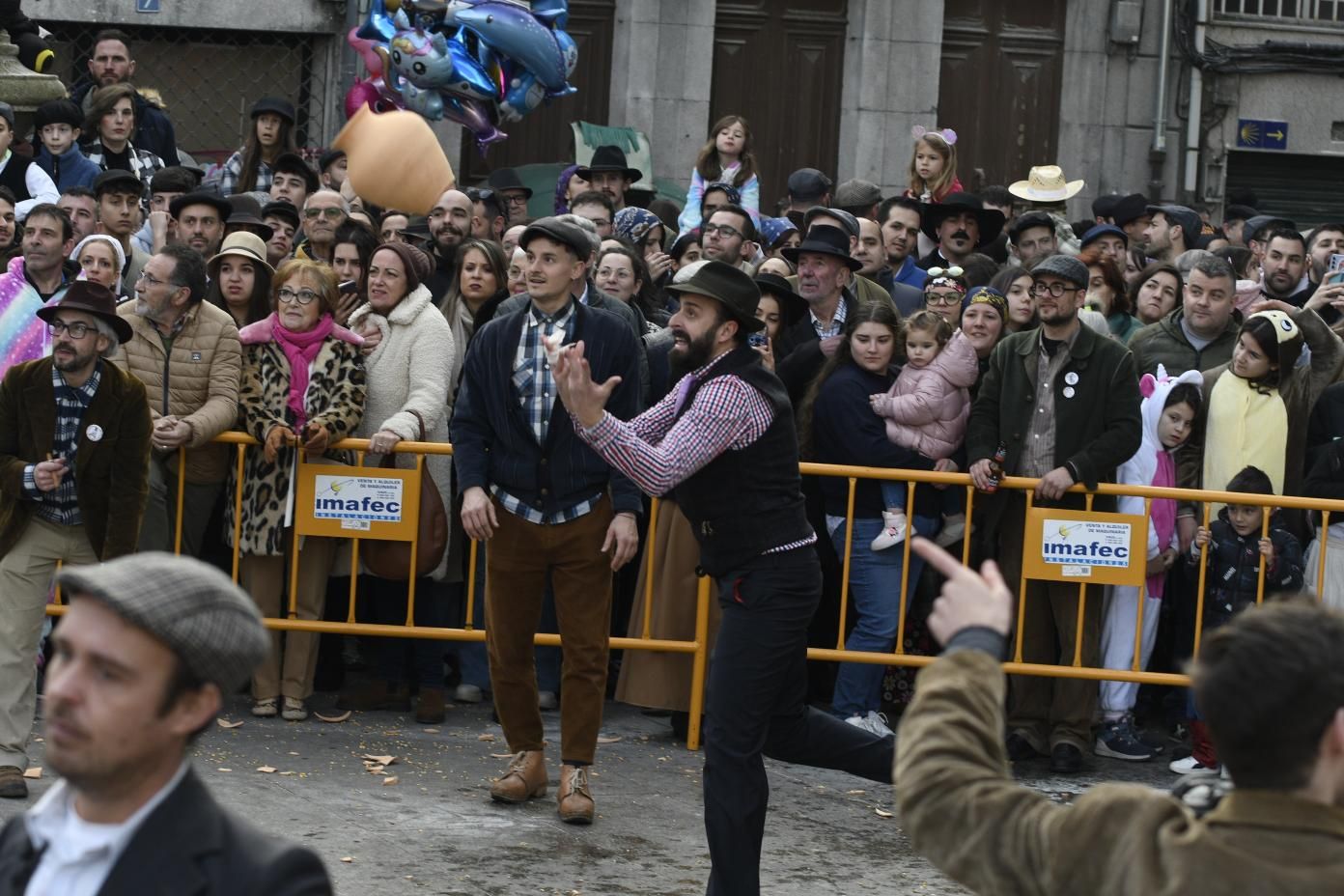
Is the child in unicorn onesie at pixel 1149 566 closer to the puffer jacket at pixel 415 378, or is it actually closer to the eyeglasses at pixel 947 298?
the eyeglasses at pixel 947 298

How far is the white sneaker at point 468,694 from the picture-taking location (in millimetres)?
9781

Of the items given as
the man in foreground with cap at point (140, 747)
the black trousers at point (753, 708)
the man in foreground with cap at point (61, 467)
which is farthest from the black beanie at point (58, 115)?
the man in foreground with cap at point (140, 747)

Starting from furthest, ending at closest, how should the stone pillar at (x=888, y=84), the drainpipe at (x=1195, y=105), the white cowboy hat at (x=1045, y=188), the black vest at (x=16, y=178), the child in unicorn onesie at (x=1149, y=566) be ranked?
the drainpipe at (x=1195, y=105), the stone pillar at (x=888, y=84), the white cowboy hat at (x=1045, y=188), the black vest at (x=16, y=178), the child in unicorn onesie at (x=1149, y=566)

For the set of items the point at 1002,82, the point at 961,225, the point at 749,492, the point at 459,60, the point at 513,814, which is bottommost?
the point at 513,814

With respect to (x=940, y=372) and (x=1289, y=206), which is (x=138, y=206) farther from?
(x=1289, y=206)

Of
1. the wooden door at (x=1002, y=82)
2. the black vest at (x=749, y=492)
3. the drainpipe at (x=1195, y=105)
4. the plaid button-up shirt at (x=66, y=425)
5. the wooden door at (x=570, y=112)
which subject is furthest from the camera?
the wooden door at (x=1002, y=82)

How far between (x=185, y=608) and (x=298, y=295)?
647 cm

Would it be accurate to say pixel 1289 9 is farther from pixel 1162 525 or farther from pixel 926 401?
pixel 926 401

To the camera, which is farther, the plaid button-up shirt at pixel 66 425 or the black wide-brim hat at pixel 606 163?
the black wide-brim hat at pixel 606 163

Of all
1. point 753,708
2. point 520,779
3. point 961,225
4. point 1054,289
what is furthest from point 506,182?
point 753,708

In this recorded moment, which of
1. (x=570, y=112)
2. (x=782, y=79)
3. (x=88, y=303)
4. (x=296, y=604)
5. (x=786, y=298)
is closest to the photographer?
(x=88, y=303)

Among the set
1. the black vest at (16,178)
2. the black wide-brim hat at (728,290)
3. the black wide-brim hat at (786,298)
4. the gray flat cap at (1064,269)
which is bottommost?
the black wide-brim hat at (728,290)

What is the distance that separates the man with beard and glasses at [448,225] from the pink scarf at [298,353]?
1.39 meters

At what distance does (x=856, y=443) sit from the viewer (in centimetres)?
948
